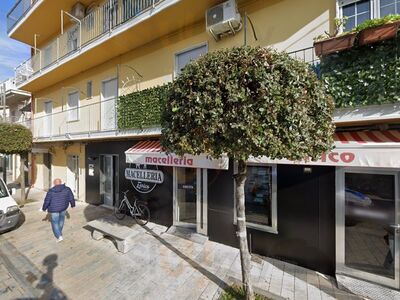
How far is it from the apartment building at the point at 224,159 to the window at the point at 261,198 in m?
0.03

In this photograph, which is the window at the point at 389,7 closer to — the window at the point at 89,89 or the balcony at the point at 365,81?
the balcony at the point at 365,81

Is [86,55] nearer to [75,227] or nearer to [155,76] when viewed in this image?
[155,76]

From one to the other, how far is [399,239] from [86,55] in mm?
11711

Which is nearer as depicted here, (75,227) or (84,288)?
(84,288)

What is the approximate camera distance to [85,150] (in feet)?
36.9

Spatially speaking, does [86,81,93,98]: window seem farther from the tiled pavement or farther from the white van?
the tiled pavement

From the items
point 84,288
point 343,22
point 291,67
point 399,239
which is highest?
point 343,22

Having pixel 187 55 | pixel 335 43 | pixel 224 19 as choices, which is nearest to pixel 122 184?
pixel 187 55

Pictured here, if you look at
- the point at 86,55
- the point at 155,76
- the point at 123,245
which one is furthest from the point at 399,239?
the point at 86,55

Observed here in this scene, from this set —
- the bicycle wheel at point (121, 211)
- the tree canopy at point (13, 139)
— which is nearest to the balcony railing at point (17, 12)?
the tree canopy at point (13, 139)

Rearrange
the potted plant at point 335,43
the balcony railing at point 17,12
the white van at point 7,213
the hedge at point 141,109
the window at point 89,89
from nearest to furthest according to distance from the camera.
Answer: the potted plant at point 335,43, the hedge at point 141,109, the white van at point 7,213, the window at point 89,89, the balcony railing at point 17,12

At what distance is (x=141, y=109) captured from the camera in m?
7.37

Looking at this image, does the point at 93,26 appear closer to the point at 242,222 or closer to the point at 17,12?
the point at 17,12

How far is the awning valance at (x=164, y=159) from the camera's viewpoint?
→ 18.5 ft
